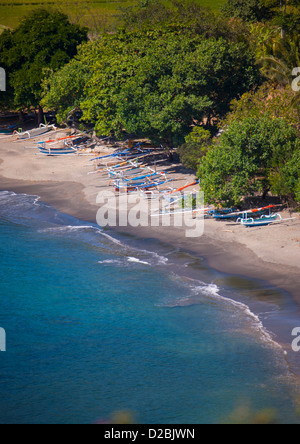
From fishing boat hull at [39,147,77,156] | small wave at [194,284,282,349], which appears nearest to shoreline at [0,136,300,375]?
small wave at [194,284,282,349]

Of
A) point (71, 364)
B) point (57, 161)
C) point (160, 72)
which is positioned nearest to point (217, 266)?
point (71, 364)

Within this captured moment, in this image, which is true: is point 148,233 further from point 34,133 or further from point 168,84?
point 34,133

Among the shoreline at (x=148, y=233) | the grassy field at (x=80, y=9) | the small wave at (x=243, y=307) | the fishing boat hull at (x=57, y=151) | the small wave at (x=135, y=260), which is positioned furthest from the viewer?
the grassy field at (x=80, y=9)

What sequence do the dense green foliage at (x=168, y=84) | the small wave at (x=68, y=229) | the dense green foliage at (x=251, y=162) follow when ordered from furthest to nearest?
the dense green foliage at (x=168, y=84) → the small wave at (x=68, y=229) → the dense green foliage at (x=251, y=162)

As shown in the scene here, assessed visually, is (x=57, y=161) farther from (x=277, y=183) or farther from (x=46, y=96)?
(x=277, y=183)

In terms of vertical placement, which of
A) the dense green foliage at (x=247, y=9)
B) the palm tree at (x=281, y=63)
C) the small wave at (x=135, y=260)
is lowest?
the small wave at (x=135, y=260)

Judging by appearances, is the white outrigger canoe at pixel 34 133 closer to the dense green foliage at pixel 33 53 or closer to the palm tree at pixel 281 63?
the dense green foliage at pixel 33 53

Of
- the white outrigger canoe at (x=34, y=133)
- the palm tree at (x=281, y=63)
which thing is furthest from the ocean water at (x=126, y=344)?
the white outrigger canoe at (x=34, y=133)
